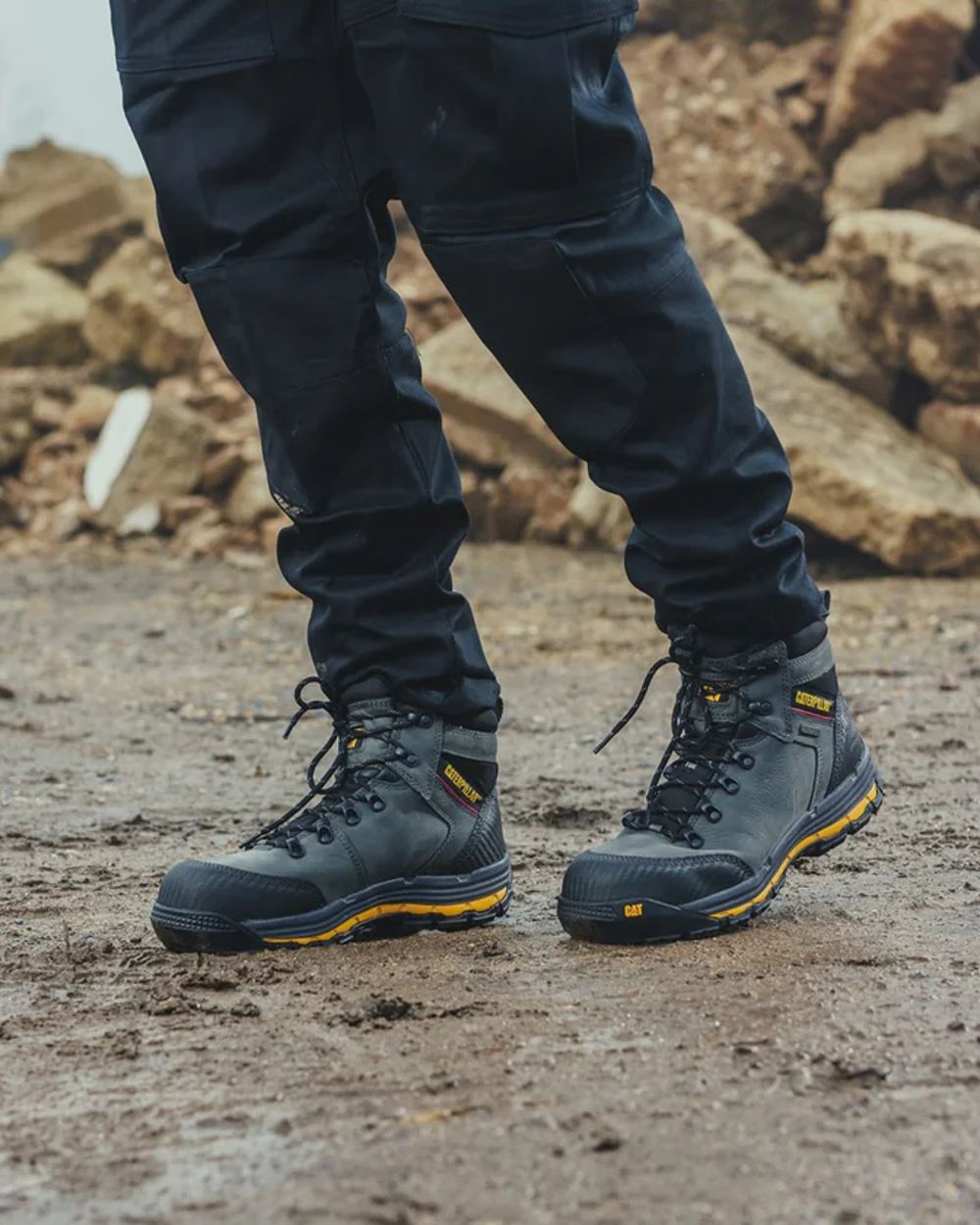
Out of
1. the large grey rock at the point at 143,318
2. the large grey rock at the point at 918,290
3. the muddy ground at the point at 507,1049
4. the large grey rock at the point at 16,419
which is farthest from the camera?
the large grey rock at the point at 143,318

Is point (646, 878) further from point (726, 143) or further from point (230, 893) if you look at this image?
point (726, 143)

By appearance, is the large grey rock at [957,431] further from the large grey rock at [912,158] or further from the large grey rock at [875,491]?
the large grey rock at [912,158]

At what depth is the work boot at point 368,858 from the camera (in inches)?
68.0

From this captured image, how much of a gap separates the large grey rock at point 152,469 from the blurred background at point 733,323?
1 centimetres

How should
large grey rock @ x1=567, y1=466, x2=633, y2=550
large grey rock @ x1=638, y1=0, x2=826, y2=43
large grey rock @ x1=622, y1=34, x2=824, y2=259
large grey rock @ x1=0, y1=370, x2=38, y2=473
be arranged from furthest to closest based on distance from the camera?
large grey rock @ x1=638, y1=0, x2=826, y2=43, large grey rock @ x1=0, y1=370, x2=38, y2=473, large grey rock @ x1=622, y1=34, x2=824, y2=259, large grey rock @ x1=567, y1=466, x2=633, y2=550

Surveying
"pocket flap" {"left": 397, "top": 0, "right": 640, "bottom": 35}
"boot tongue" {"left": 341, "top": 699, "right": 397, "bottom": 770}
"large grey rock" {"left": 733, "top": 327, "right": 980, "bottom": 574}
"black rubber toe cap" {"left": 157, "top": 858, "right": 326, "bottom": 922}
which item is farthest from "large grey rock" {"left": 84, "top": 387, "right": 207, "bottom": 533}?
"pocket flap" {"left": 397, "top": 0, "right": 640, "bottom": 35}

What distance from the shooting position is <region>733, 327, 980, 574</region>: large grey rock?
565cm

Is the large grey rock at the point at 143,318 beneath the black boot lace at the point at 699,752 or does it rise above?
beneath

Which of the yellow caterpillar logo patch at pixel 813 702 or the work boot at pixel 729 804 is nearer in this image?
the work boot at pixel 729 804

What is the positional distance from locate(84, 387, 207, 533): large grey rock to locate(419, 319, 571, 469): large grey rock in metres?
1.28

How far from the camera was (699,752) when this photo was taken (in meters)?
1.83

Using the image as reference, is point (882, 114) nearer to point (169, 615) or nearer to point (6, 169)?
point (169, 615)

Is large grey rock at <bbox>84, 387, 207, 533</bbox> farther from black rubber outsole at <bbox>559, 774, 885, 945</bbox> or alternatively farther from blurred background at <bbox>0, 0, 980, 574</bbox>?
black rubber outsole at <bbox>559, 774, 885, 945</bbox>

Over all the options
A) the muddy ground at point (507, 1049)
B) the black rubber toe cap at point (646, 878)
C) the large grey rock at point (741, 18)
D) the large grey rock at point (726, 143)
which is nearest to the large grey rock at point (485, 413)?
the large grey rock at point (726, 143)
